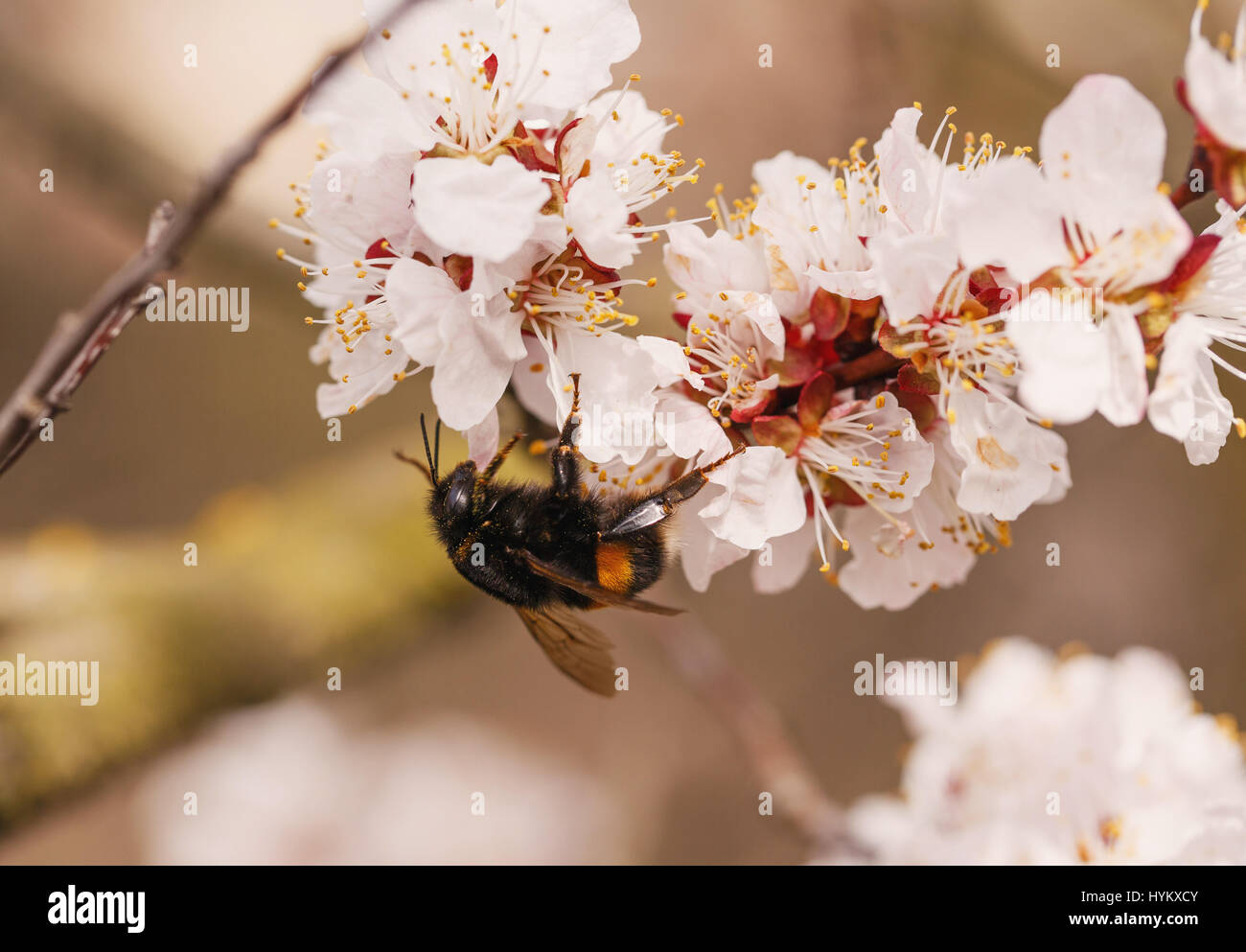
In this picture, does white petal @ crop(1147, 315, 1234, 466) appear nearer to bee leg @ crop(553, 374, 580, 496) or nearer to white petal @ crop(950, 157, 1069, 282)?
white petal @ crop(950, 157, 1069, 282)

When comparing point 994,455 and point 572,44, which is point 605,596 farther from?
point 572,44

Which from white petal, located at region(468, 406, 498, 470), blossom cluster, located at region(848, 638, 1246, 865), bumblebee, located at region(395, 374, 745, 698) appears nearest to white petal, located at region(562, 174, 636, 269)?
white petal, located at region(468, 406, 498, 470)

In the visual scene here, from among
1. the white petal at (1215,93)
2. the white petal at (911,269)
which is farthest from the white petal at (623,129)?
the white petal at (1215,93)

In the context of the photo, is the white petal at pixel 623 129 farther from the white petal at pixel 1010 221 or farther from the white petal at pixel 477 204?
the white petal at pixel 1010 221

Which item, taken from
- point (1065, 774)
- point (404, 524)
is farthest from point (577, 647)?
point (404, 524)

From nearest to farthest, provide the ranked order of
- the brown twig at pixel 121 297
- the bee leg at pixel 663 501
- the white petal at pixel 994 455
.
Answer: the brown twig at pixel 121 297
the white petal at pixel 994 455
the bee leg at pixel 663 501

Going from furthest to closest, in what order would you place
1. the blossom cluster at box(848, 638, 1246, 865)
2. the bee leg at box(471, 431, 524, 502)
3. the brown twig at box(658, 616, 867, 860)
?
the brown twig at box(658, 616, 867, 860) → the blossom cluster at box(848, 638, 1246, 865) → the bee leg at box(471, 431, 524, 502)

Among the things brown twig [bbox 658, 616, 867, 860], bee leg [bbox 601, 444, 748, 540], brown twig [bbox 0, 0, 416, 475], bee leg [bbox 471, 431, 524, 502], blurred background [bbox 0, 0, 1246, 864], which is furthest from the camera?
blurred background [bbox 0, 0, 1246, 864]

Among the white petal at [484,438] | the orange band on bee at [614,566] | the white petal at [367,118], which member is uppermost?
the white petal at [367,118]
